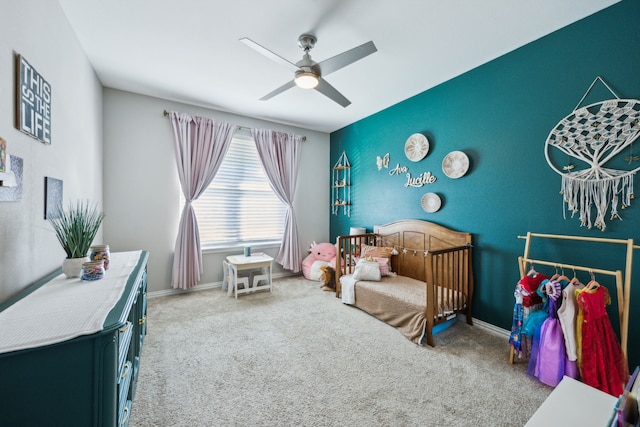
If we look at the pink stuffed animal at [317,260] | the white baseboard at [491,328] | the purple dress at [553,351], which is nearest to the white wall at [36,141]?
the pink stuffed animal at [317,260]

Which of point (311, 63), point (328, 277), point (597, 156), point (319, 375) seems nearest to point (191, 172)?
point (311, 63)

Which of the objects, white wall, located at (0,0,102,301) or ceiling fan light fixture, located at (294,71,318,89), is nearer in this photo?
white wall, located at (0,0,102,301)

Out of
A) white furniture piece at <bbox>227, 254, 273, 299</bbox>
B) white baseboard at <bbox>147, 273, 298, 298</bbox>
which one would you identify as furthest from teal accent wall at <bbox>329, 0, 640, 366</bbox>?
white baseboard at <bbox>147, 273, 298, 298</bbox>

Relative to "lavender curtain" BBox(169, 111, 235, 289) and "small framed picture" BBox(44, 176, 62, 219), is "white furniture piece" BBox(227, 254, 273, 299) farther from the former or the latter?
"small framed picture" BBox(44, 176, 62, 219)

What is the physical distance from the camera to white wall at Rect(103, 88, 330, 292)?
313cm

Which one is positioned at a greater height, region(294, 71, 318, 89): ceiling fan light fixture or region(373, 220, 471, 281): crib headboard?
region(294, 71, 318, 89): ceiling fan light fixture

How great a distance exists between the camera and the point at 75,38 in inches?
83.2

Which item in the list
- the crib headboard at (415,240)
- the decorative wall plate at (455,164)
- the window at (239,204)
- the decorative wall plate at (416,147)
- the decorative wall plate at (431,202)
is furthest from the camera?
the window at (239,204)

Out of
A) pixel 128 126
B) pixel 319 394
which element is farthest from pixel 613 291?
pixel 128 126

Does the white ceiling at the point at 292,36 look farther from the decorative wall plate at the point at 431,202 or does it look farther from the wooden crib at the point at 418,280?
the wooden crib at the point at 418,280

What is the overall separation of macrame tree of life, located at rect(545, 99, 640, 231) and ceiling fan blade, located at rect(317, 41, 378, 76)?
1653 mm

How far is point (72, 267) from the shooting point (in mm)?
1490

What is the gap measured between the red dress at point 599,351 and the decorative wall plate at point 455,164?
1482 millimetres

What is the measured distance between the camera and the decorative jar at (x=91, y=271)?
144 cm
